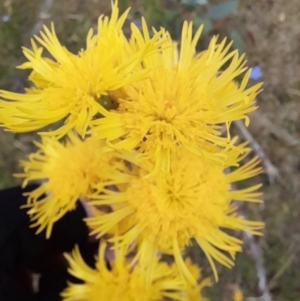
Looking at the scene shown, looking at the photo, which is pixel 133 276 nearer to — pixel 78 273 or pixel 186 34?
pixel 78 273

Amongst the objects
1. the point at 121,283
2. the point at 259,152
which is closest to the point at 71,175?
the point at 121,283

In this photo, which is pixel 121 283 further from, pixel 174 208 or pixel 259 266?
pixel 259 266

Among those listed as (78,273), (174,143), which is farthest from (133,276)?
(174,143)

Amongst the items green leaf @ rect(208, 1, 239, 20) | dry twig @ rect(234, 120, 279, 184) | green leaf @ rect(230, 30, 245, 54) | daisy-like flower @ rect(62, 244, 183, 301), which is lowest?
daisy-like flower @ rect(62, 244, 183, 301)

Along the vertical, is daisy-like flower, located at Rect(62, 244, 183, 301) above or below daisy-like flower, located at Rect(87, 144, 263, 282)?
below

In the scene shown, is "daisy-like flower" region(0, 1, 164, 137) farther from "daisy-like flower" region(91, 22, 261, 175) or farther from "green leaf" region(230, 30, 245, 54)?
"green leaf" region(230, 30, 245, 54)

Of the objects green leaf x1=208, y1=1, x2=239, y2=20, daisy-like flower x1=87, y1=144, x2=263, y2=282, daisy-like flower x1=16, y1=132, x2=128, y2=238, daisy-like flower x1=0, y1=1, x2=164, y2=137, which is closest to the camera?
daisy-like flower x1=0, y1=1, x2=164, y2=137

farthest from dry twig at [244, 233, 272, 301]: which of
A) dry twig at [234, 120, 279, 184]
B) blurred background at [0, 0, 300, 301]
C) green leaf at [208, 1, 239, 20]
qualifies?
green leaf at [208, 1, 239, 20]
